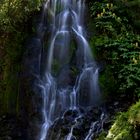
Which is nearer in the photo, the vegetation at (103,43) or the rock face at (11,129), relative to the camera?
the rock face at (11,129)

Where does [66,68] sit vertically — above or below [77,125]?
above

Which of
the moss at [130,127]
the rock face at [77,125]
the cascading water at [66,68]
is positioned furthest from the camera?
the cascading water at [66,68]

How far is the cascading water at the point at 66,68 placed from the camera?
10.8 meters

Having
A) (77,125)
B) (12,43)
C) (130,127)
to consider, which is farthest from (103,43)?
(130,127)

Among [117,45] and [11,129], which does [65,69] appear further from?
[11,129]

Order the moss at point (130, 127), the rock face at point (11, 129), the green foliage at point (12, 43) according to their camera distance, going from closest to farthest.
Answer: the moss at point (130, 127) < the rock face at point (11, 129) < the green foliage at point (12, 43)

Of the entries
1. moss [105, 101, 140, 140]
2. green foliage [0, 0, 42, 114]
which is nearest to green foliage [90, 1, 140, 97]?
green foliage [0, 0, 42, 114]

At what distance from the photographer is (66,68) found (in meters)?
11.5

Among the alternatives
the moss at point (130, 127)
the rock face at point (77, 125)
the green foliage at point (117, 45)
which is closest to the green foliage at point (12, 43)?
the rock face at point (77, 125)

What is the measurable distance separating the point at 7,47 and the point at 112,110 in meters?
4.08

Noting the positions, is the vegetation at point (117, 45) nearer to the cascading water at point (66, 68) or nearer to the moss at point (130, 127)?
the cascading water at point (66, 68)

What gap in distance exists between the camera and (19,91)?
1124 centimetres

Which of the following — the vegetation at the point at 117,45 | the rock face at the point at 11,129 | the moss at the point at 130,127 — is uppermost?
the vegetation at the point at 117,45

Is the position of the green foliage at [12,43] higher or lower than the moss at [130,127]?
higher
